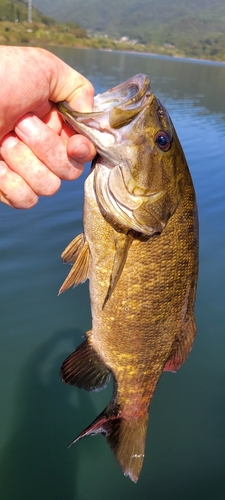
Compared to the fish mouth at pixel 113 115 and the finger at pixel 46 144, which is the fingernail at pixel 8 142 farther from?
the fish mouth at pixel 113 115

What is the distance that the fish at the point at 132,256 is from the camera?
1750 millimetres

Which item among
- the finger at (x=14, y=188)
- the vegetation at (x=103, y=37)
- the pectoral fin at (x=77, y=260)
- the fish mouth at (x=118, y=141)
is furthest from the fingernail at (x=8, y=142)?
the vegetation at (x=103, y=37)

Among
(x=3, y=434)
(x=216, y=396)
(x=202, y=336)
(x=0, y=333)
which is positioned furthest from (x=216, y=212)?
(x=3, y=434)

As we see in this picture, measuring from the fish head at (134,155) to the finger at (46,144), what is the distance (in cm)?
12

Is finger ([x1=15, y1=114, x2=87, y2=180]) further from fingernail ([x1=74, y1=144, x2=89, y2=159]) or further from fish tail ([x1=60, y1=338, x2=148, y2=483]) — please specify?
fish tail ([x1=60, y1=338, x2=148, y2=483])

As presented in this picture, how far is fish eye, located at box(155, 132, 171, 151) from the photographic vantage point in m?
1.82

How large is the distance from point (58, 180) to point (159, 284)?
772mm

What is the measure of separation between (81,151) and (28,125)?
306mm

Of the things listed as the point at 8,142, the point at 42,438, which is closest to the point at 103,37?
the point at 42,438

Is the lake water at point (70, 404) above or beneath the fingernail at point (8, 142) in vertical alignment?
beneath

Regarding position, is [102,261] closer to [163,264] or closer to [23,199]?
[163,264]

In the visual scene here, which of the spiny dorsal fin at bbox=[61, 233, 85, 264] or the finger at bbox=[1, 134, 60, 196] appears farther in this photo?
the spiny dorsal fin at bbox=[61, 233, 85, 264]

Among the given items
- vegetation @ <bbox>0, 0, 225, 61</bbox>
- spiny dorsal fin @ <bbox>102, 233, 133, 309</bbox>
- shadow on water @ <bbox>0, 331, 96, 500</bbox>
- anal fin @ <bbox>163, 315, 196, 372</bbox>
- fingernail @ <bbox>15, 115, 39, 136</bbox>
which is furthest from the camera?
vegetation @ <bbox>0, 0, 225, 61</bbox>

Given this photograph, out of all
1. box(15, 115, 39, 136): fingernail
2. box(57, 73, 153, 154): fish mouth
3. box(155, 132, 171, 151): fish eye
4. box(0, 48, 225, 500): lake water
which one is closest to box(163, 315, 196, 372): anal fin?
box(155, 132, 171, 151): fish eye
